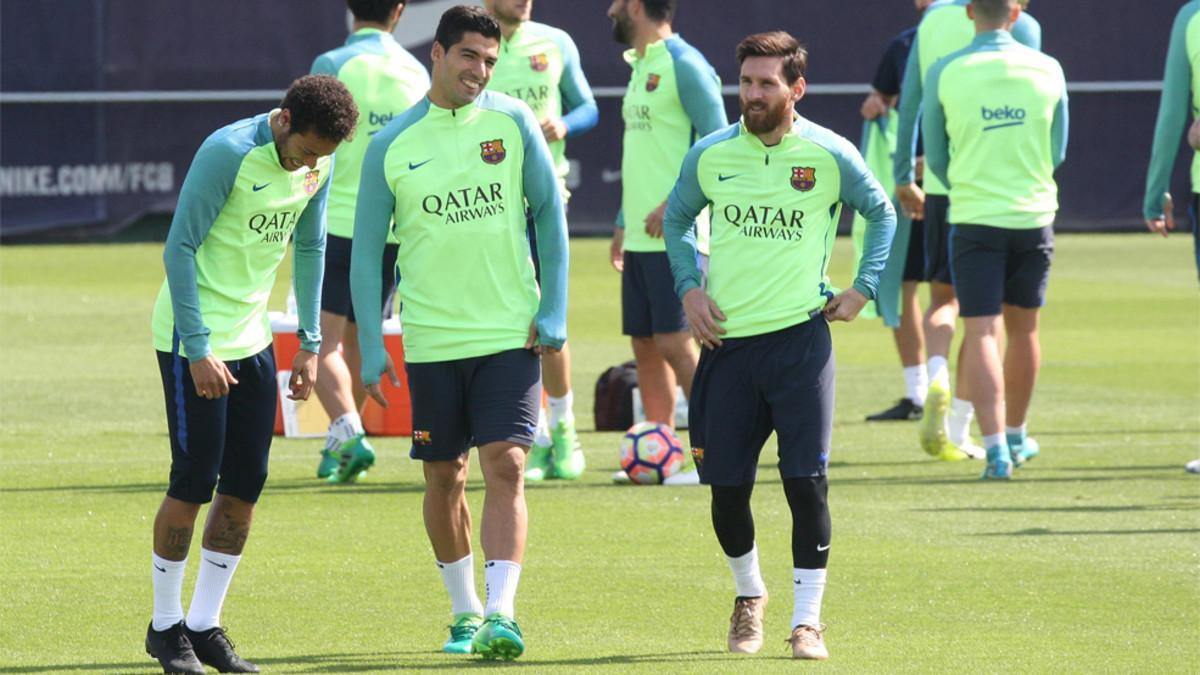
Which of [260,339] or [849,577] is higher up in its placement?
[260,339]

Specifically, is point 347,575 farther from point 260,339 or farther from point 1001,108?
point 1001,108

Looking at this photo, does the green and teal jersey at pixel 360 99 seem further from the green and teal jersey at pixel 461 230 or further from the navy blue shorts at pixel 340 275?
the green and teal jersey at pixel 461 230

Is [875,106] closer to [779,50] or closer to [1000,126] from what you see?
[1000,126]

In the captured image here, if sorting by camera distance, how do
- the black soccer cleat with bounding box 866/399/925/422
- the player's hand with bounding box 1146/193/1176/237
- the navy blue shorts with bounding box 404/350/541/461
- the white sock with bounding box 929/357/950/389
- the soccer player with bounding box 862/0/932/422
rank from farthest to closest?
the black soccer cleat with bounding box 866/399/925/422 → the soccer player with bounding box 862/0/932/422 → the white sock with bounding box 929/357/950/389 → the player's hand with bounding box 1146/193/1176/237 → the navy blue shorts with bounding box 404/350/541/461

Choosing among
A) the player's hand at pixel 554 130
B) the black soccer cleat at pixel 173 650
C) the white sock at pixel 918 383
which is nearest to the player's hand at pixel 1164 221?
the white sock at pixel 918 383

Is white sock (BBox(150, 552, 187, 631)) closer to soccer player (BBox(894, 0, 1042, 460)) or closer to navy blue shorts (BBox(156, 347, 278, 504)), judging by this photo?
navy blue shorts (BBox(156, 347, 278, 504))

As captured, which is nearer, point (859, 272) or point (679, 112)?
point (859, 272)

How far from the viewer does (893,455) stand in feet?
38.5

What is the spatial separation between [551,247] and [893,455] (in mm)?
5076

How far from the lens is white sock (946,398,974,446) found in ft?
38.1

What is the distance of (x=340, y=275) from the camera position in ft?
35.1

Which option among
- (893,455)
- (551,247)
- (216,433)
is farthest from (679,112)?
(216,433)

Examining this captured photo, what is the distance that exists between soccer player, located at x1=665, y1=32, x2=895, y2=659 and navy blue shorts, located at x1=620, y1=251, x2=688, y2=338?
3.30 meters

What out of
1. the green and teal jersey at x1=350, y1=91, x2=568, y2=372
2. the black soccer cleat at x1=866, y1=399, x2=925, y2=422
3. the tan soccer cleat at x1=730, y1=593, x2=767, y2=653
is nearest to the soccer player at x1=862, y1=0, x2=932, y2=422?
the black soccer cleat at x1=866, y1=399, x2=925, y2=422
